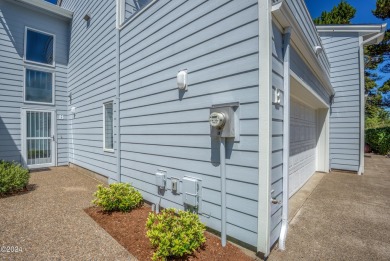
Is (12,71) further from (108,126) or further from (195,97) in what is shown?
(195,97)

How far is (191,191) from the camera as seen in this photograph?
2.99 metres

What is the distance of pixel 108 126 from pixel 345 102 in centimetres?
781

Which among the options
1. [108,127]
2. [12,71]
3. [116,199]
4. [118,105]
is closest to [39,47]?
[12,71]

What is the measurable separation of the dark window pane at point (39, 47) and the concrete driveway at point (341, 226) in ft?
30.4

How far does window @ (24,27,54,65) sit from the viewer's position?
7199mm

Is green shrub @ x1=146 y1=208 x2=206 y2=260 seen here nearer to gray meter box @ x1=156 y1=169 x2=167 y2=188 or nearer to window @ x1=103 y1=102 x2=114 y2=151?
gray meter box @ x1=156 y1=169 x2=167 y2=188

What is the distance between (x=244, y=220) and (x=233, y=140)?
96cm

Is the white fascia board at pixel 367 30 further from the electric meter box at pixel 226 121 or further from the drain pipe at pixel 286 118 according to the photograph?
the electric meter box at pixel 226 121

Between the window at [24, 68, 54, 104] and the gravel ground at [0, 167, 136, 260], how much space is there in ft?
13.0

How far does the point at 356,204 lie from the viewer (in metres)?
4.07

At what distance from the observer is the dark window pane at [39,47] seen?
23.7 ft

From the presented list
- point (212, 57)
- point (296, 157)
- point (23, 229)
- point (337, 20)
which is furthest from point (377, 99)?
point (23, 229)

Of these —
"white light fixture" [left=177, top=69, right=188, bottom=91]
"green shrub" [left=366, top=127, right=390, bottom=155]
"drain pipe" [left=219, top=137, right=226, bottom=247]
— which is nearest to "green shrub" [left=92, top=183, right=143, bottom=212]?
"drain pipe" [left=219, top=137, right=226, bottom=247]

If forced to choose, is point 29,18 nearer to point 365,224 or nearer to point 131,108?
point 131,108
